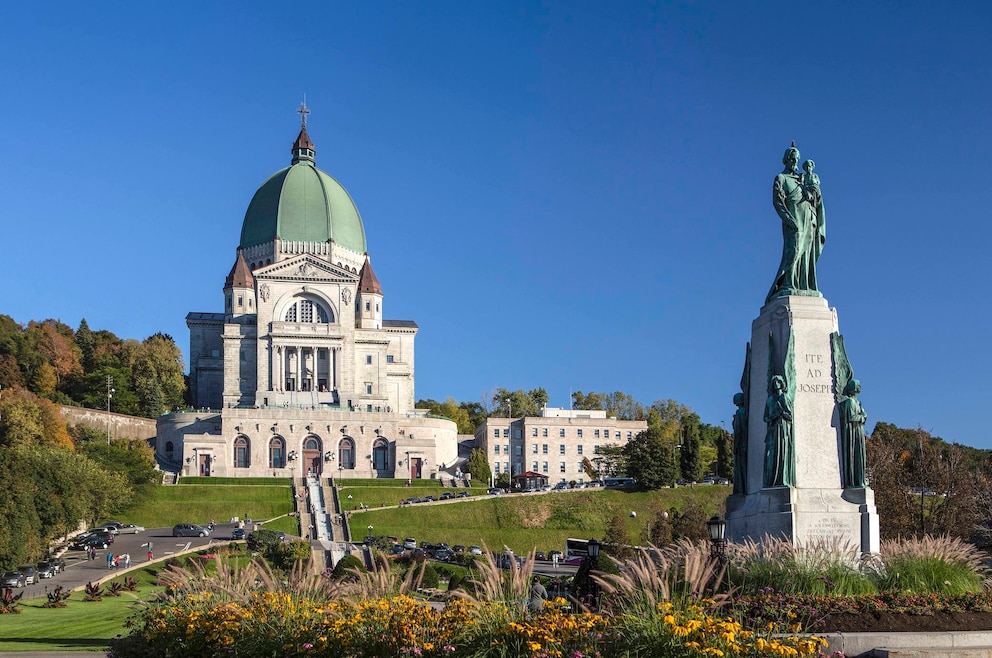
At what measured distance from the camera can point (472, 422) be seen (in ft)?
461

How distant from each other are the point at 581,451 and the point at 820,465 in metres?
88.5

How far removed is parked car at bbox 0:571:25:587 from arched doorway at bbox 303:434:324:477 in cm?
4643

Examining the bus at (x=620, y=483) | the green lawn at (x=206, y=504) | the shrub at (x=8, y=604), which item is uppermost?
the bus at (x=620, y=483)

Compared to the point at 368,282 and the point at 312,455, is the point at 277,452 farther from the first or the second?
the point at 368,282

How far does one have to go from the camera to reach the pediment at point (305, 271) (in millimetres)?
104938

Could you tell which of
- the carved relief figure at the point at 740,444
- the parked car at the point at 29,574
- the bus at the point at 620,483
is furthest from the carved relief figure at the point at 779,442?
the bus at the point at 620,483

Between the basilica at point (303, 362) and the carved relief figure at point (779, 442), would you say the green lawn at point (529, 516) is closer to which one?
the basilica at point (303, 362)

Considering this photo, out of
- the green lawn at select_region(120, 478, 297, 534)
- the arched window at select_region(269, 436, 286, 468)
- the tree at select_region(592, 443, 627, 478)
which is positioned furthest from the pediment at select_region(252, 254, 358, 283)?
the tree at select_region(592, 443, 627, 478)

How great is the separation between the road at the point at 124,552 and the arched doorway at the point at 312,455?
20.3m

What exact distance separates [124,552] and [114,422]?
46.2m

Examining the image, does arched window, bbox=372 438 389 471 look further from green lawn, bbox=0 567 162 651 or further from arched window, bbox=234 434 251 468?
green lawn, bbox=0 567 162 651

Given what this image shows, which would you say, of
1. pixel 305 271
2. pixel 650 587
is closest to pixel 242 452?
pixel 305 271

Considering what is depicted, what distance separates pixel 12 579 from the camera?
46.9m

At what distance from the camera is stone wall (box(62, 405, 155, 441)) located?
102m
